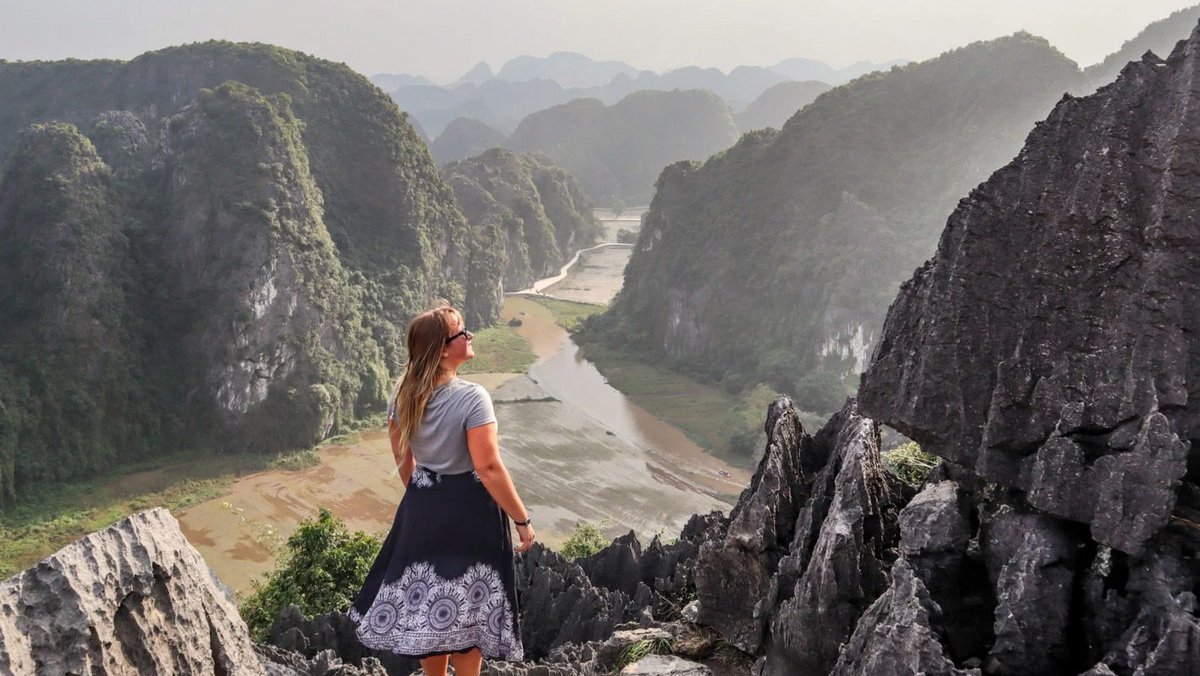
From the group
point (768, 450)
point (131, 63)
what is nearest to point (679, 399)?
point (768, 450)

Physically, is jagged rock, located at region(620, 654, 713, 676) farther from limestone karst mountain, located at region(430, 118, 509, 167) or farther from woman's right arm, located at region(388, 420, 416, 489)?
limestone karst mountain, located at region(430, 118, 509, 167)

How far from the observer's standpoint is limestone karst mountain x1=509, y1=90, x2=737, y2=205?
555ft

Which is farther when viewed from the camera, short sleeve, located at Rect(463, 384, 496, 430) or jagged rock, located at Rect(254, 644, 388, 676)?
jagged rock, located at Rect(254, 644, 388, 676)

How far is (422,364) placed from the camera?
428cm

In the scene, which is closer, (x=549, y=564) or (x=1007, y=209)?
(x=1007, y=209)

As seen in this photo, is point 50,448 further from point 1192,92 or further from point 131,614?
point 1192,92

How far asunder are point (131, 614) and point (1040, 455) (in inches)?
206

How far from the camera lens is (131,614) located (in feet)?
13.9

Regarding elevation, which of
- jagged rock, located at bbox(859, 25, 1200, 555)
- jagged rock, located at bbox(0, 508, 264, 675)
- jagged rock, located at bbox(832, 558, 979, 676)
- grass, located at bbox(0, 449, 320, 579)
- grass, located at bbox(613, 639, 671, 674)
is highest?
jagged rock, located at bbox(859, 25, 1200, 555)

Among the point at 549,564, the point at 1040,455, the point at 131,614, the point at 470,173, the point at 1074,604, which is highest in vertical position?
the point at 470,173

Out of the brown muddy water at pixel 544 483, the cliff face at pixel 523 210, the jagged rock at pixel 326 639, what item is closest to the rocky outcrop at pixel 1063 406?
the jagged rock at pixel 326 639

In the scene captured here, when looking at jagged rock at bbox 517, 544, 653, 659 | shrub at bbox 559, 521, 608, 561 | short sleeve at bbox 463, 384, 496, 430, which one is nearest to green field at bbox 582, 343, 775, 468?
shrub at bbox 559, 521, 608, 561

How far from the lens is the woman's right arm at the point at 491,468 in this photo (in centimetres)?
419

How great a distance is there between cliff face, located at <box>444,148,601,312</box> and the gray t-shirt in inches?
2823
